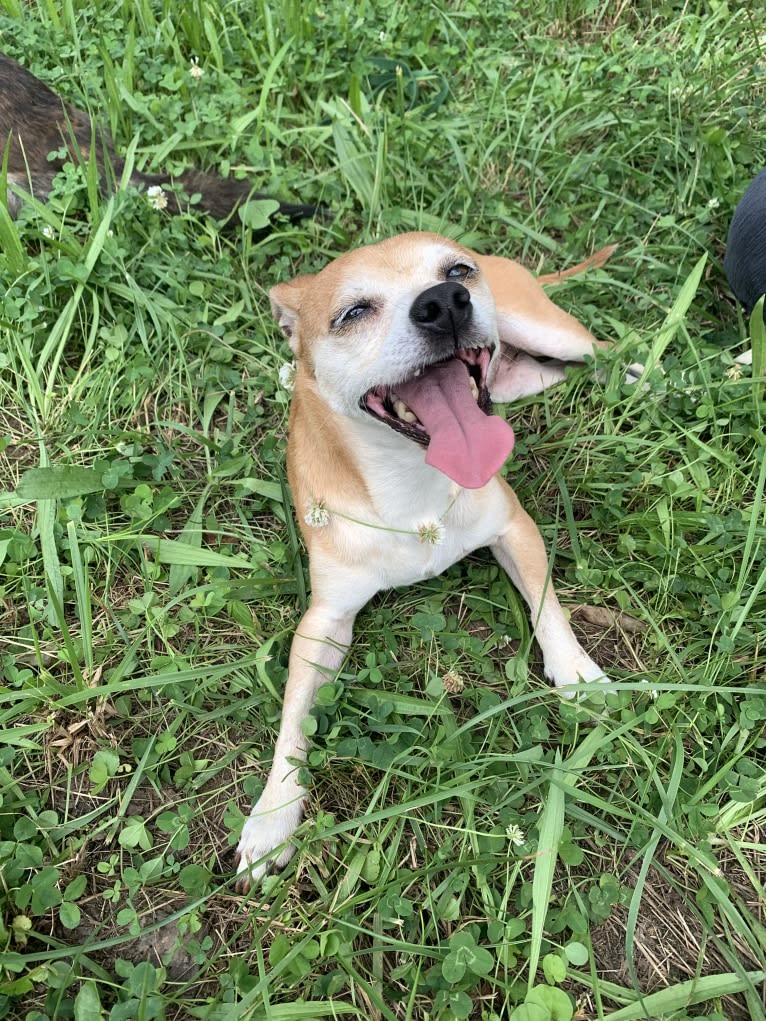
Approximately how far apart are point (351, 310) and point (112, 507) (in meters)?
1.68

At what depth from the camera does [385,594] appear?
10.4 feet

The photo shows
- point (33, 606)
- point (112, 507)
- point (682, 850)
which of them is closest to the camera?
point (682, 850)

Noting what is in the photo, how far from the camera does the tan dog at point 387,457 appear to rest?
229 cm

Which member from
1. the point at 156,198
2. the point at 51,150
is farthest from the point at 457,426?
the point at 51,150

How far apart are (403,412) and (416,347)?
270 millimetres

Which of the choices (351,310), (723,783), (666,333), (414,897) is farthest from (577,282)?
(414,897)

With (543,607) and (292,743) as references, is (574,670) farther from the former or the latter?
(292,743)

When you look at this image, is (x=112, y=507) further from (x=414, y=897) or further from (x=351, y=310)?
(x=414, y=897)

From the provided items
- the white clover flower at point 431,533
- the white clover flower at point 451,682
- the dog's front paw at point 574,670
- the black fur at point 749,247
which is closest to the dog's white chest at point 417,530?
the white clover flower at point 431,533

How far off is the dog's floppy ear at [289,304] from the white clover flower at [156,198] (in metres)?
1.27

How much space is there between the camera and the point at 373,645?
3023 mm

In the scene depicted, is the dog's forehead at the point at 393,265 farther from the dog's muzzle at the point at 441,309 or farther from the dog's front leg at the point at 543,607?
the dog's front leg at the point at 543,607

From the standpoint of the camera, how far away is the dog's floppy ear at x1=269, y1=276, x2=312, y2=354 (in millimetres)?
2887

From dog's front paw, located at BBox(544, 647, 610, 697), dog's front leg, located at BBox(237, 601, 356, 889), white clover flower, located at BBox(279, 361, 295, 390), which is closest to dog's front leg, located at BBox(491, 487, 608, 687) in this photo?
dog's front paw, located at BBox(544, 647, 610, 697)
